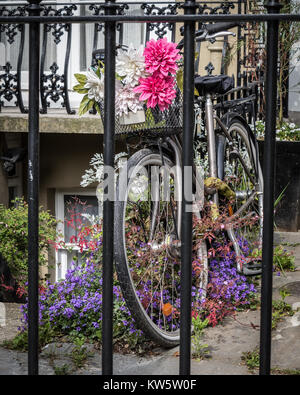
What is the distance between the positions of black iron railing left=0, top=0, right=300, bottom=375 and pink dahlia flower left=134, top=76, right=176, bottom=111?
1.22m

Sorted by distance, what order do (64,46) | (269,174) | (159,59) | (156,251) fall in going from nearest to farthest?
1. (269,174)
2. (159,59)
3. (156,251)
4. (64,46)

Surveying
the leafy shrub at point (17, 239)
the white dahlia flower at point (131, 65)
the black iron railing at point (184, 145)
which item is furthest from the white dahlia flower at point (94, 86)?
the leafy shrub at point (17, 239)

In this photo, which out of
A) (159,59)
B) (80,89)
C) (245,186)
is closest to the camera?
(159,59)

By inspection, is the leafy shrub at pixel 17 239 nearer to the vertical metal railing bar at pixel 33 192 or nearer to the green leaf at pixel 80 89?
the green leaf at pixel 80 89

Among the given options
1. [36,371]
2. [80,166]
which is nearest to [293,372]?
[36,371]

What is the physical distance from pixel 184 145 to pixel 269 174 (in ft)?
0.74

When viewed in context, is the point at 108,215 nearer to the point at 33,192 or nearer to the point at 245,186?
the point at 33,192

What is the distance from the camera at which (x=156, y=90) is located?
288 cm

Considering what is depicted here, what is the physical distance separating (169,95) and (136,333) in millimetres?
1222

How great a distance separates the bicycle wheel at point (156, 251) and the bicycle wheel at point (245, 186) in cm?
62

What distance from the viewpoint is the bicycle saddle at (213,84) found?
12.3 ft

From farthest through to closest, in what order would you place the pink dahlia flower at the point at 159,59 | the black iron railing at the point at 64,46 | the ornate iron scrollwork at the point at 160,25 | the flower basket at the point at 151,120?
the black iron railing at the point at 64,46
the ornate iron scrollwork at the point at 160,25
the flower basket at the point at 151,120
the pink dahlia flower at the point at 159,59

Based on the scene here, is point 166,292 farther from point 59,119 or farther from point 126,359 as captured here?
point 59,119

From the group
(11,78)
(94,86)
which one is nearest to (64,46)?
(11,78)
